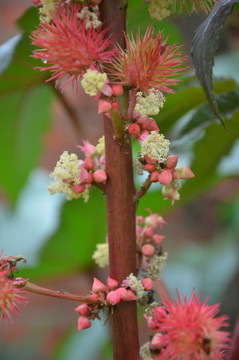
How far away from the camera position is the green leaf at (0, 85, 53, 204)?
1212 millimetres

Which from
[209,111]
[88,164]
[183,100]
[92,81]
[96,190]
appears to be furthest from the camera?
[96,190]

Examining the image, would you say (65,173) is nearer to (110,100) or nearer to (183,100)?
(110,100)

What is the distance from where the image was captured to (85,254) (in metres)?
1.49

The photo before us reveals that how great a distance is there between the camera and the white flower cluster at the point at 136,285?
52 cm

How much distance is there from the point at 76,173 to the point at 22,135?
2.62 feet

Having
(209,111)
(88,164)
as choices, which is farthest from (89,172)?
(209,111)

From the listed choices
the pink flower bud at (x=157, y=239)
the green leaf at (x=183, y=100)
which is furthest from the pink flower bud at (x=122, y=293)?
the green leaf at (x=183, y=100)

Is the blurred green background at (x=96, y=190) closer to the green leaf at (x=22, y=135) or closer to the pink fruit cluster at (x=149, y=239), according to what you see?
the green leaf at (x=22, y=135)

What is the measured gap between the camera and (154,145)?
491 mm

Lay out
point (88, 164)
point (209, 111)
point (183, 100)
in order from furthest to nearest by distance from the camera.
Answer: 1. point (183, 100)
2. point (209, 111)
3. point (88, 164)

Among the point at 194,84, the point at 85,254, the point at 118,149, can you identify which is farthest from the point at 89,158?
the point at 85,254

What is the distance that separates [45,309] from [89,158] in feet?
11.2

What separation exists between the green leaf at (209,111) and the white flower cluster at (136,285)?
0.29m

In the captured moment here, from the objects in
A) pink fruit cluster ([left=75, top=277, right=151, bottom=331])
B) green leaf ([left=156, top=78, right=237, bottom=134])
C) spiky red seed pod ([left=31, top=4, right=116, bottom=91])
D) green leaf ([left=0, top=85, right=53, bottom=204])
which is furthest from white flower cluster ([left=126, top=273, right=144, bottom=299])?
green leaf ([left=0, top=85, right=53, bottom=204])
